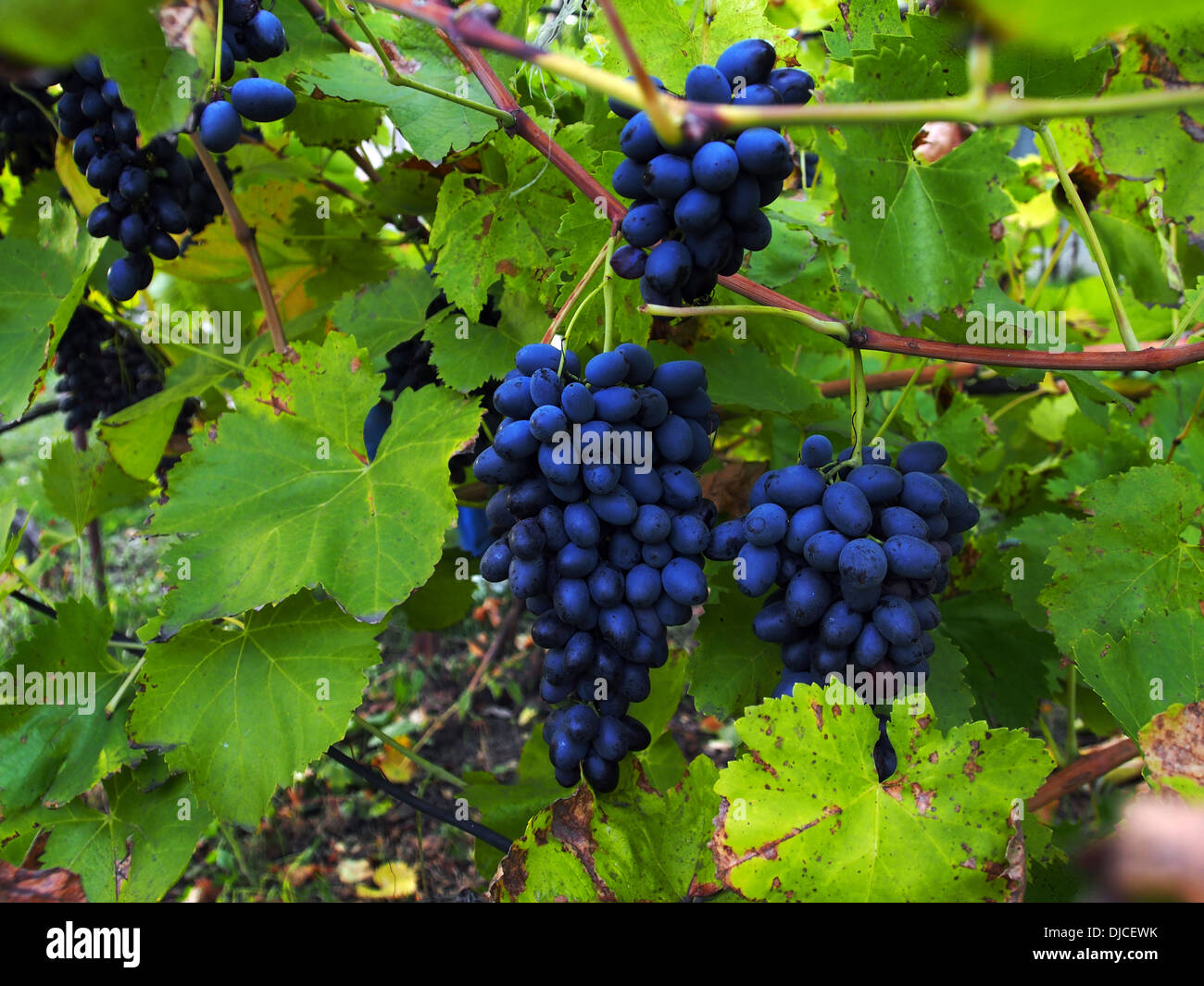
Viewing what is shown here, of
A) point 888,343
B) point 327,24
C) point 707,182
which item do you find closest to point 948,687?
point 888,343

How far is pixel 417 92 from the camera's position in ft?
3.50

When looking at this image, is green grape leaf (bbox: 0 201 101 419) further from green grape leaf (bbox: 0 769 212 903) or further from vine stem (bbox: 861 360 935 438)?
vine stem (bbox: 861 360 935 438)

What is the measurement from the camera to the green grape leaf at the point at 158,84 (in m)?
0.77

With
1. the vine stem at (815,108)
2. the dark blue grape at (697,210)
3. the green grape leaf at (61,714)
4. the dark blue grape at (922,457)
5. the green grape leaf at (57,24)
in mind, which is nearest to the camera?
the green grape leaf at (57,24)

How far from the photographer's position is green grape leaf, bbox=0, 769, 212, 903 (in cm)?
112

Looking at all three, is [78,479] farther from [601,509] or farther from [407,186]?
[601,509]

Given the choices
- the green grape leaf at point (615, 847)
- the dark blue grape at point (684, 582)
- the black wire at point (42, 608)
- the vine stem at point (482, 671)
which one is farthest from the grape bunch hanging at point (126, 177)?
the vine stem at point (482, 671)

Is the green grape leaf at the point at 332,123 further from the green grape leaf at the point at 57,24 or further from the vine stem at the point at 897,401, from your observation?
the green grape leaf at the point at 57,24

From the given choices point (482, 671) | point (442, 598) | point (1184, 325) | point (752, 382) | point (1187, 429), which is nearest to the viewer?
point (1184, 325)

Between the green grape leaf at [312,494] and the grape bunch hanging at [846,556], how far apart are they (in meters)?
0.36

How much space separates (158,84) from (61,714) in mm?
843

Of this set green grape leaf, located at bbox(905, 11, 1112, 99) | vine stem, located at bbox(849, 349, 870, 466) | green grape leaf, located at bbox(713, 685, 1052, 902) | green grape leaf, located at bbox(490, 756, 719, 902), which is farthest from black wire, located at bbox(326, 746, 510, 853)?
green grape leaf, located at bbox(905, 11, 1112, 99)
